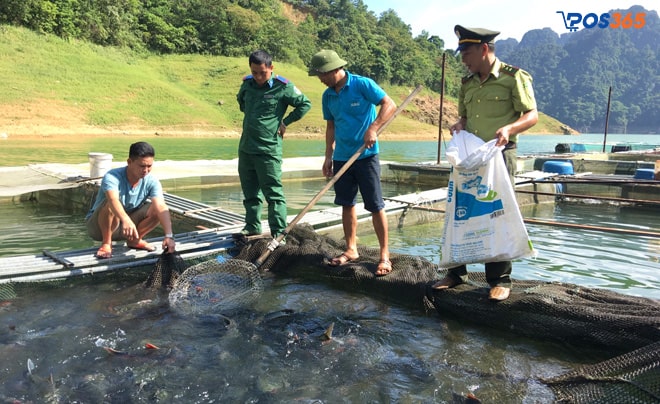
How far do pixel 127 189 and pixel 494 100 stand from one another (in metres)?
3.37

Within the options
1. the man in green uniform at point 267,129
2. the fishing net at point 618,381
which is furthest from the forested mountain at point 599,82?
the fishing net at point 618,381

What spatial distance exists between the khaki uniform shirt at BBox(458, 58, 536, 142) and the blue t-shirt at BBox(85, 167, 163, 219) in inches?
114

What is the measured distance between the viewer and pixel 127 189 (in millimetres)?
4652

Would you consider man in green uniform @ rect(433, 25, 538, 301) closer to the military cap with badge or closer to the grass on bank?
the military cap with badge

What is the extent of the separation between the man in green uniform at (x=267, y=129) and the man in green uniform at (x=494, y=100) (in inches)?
83.1

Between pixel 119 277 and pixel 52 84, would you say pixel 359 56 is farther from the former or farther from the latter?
pixel 119 277

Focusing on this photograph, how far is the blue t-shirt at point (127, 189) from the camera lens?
444 centimetres

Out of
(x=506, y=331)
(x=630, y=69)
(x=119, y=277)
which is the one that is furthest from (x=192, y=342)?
(x=630, y=69)

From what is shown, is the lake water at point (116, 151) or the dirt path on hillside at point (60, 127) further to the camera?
the dirt path on hillside at point (60, 127)

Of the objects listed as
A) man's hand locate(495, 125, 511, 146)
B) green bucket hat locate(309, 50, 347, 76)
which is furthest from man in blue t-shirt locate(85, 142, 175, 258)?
man's hand locate(495, 125, 511, 146)

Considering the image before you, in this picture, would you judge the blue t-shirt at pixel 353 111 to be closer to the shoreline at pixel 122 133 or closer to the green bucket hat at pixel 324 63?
the green bucket hat at pixel 324 63

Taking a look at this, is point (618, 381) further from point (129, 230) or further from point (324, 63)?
point (129, 230)

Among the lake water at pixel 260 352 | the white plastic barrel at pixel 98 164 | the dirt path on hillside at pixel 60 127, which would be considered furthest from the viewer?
the dirt path on hillside at pixel 60 127

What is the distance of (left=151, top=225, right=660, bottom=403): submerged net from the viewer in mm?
2559
